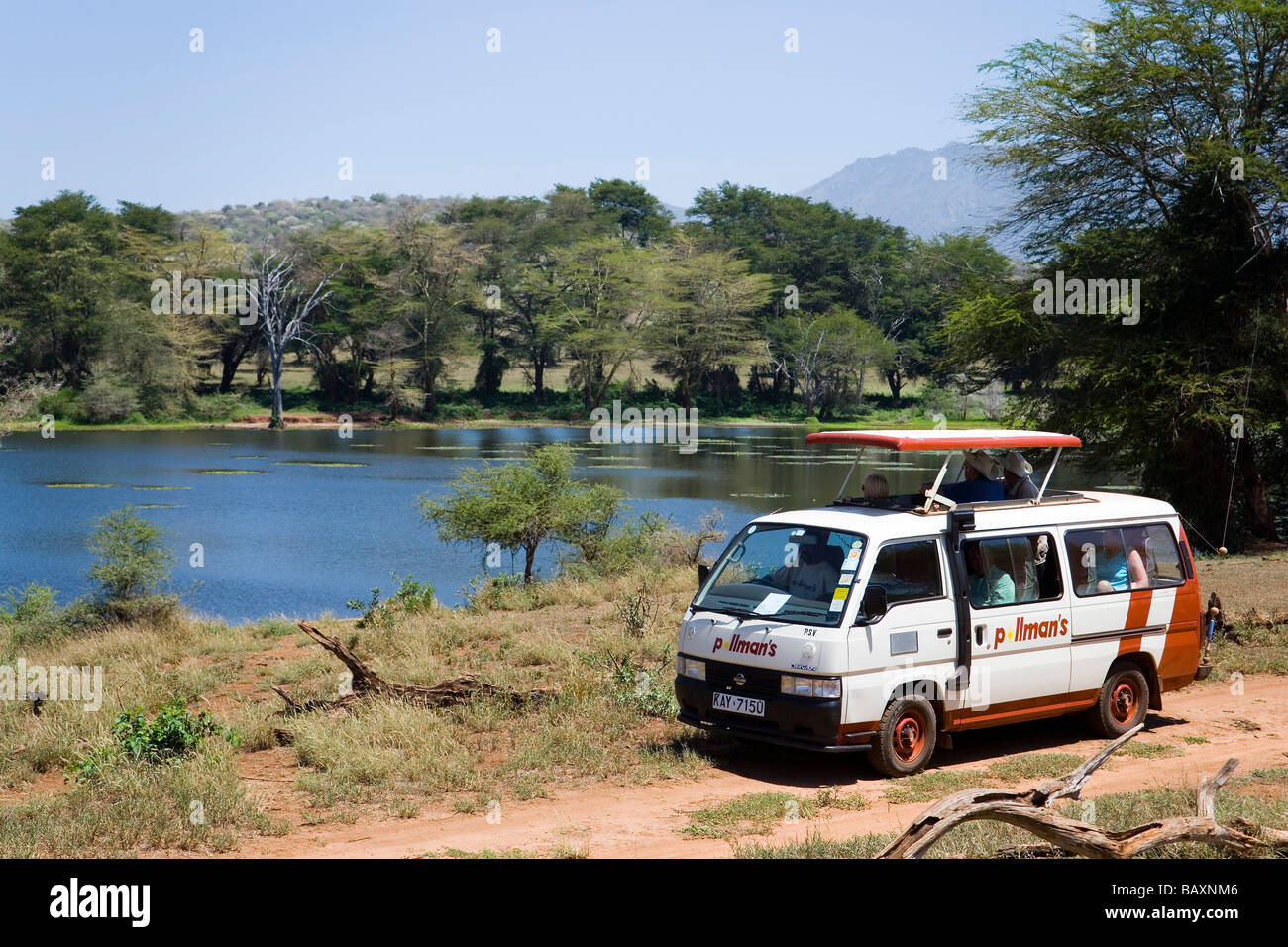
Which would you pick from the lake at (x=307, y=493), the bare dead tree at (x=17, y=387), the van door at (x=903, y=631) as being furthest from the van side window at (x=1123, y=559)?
the bare dead tree at (x=17, y=387)

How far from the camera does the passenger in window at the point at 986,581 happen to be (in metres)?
9.64

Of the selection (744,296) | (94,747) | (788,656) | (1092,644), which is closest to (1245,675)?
(1092,644)

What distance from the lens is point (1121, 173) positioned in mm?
27094

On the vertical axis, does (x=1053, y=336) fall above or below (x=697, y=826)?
above

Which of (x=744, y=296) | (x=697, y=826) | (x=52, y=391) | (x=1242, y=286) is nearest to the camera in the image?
(x=697, y=826)

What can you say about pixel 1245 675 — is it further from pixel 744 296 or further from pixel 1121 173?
pixel 744 296

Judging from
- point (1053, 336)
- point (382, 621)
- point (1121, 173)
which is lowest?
point (382, 621)

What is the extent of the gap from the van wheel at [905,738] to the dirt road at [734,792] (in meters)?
0.18

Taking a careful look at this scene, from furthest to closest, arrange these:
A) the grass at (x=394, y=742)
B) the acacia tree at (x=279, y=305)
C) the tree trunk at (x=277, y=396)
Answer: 1. the acacia tree at (x=279, y=305)
2. the tree trunk at (x=277, y=396)
3. the grass at (x=394, y=742)

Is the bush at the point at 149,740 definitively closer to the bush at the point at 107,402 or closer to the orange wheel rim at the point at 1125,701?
the orange wheel rim at the point at 1125,701

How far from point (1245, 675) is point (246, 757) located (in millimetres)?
10665

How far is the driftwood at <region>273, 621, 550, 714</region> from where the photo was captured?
37.5ft

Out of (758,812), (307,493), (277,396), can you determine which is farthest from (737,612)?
(277,396)

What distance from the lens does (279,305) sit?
8606 cm
